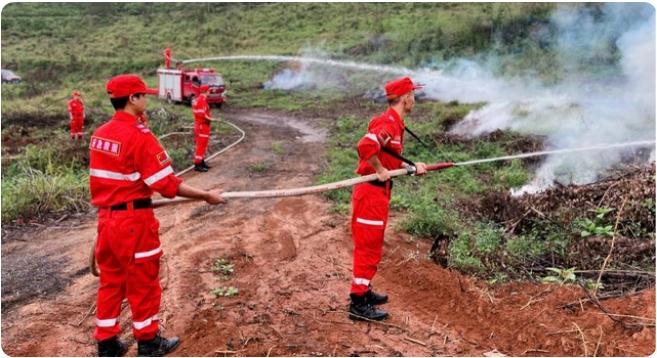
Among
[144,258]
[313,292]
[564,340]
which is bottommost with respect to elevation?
[313,292]

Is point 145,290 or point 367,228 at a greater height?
point 367,228

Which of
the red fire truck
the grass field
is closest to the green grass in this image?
the grass field

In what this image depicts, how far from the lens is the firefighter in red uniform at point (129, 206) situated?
3.91 metres

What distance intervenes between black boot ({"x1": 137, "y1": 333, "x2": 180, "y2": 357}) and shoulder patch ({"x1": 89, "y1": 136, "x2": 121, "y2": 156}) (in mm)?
1484

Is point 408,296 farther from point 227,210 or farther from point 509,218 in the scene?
point 227,210

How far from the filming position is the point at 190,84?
2344 centimetres

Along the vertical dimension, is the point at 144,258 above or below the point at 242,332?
above

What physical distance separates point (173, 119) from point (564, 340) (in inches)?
604

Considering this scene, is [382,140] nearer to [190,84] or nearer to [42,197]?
[42,197]

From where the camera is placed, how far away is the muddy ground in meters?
4.27

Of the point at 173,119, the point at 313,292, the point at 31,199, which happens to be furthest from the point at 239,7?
the point at 313,292

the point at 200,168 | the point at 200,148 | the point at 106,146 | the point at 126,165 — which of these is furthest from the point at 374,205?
the point at 200,168

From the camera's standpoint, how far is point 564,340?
420cm

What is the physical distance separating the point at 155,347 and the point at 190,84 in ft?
67.3
